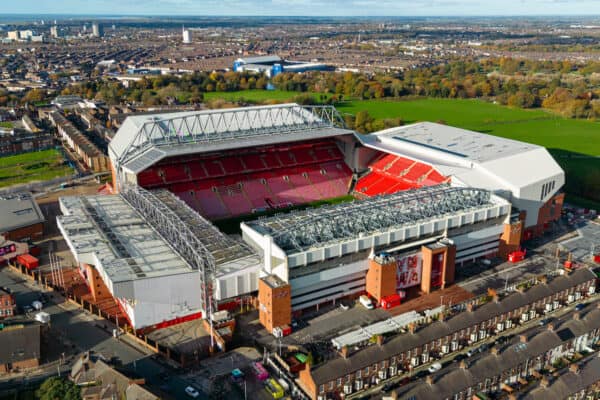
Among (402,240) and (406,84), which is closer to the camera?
(402,240)

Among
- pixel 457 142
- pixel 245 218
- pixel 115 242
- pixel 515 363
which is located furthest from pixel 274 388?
pixel 457 142

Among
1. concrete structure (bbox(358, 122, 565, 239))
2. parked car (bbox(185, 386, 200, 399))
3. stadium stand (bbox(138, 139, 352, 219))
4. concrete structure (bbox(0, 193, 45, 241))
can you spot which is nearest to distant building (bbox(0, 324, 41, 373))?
parked car (bbox(185, 386, 200, 399))

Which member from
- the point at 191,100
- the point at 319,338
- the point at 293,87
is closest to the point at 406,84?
the point at 293,87

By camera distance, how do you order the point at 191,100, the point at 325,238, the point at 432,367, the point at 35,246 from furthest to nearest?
the point at 191,100 → the point at 35,246 → the point at 325,238 → the point at 432,367

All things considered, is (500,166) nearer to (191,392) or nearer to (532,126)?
(191,392)

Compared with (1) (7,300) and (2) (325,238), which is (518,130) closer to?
(2) (325,238)

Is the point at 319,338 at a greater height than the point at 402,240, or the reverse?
the point at 402,240

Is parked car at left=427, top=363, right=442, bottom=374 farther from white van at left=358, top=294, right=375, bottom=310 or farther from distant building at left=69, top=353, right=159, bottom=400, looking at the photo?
distant building at left=69, top=353, right=159, bottom=400
